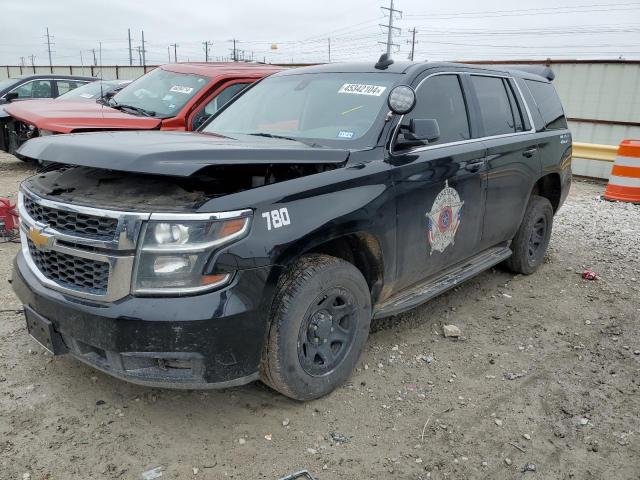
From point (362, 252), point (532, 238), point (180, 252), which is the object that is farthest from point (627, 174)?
point (180, 252)

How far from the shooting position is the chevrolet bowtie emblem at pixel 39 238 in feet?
8.49

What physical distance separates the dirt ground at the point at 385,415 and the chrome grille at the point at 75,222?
1.01 metres

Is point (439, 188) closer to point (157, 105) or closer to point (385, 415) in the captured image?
point (385, 415)

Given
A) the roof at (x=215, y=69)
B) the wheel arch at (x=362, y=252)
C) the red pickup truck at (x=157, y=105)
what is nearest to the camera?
the wheel arch at (x=362, y=252)

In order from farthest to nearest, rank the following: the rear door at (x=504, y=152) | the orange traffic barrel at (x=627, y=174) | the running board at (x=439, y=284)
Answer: the orange traffic barrel at (x=627, y=174) < the rear door at (x=504, y=152) < the running board at (x=439, y=284)

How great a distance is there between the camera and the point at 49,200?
259 centimetres

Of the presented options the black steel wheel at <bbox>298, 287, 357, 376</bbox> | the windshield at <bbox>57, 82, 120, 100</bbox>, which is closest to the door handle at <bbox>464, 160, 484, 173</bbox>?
the black steel wheel at <bbox>298, 287, 357, 376</bbox>

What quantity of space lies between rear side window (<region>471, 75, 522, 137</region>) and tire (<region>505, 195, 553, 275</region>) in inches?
35.6

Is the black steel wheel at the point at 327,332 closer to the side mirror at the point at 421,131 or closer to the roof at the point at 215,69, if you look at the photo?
the side mirror at the point at 421,131

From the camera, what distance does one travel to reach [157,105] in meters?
6.61

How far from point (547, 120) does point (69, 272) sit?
4.49 metres

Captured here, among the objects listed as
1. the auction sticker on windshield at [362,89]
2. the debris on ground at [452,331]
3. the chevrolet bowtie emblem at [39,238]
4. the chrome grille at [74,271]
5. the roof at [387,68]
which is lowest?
the debris on ground at [452,331]

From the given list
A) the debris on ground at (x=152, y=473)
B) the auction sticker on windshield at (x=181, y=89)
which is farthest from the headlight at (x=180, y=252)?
the auction sticker on windshield at (x=181, y=89)

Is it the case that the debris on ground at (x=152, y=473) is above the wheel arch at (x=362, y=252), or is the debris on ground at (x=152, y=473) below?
below
